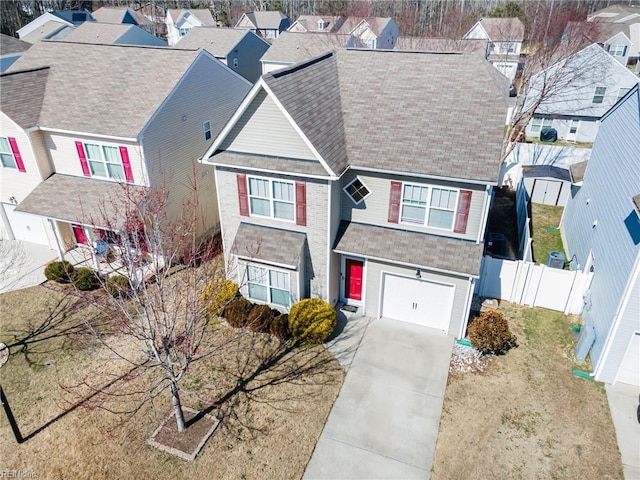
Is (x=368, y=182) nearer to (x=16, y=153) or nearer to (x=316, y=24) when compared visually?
(x=16, y=153)

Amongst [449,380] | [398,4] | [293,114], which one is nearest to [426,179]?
[293,114]

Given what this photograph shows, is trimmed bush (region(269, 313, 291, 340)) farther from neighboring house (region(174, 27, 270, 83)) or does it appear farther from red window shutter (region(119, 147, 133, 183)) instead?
neighboring house (region(174, 27, 270, 83))

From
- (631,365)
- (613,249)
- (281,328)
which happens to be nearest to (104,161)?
(281,328)

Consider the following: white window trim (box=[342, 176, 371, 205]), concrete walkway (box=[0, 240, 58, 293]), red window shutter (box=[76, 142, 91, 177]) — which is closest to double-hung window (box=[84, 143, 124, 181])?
red window shutter (box=[76, 142, 91, 177])

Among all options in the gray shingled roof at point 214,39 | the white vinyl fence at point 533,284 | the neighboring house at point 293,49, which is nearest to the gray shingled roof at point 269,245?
the white vinyl fence at point 533,284

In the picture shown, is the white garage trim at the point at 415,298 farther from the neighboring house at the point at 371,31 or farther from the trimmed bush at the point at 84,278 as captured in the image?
the neighboring house at the point at 371,31

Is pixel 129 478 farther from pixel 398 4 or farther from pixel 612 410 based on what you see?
pixel 398 4
